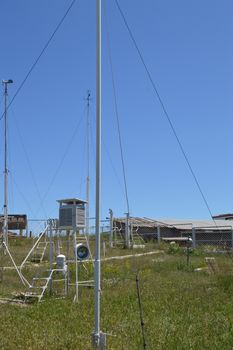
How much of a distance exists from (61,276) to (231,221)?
35802 mm

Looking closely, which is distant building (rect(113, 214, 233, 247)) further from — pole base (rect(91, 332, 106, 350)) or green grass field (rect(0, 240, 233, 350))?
pole base (rect(91, 332, 106, 350))

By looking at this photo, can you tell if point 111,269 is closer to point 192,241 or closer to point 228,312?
point 228,312

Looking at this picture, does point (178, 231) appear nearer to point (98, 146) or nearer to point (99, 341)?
point (98, 146)

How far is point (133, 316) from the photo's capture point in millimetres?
11781

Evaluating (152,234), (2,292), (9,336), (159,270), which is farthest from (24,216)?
(9,336)

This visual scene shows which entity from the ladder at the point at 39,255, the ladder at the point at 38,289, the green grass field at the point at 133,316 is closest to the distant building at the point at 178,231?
the ladder at the point at 39,255

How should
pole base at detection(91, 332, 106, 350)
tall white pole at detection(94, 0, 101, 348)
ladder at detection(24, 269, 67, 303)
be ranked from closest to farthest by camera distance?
1. pole base at detection(91, 332, 106, 350)
2. tall white pole at detection(94, 0, 101, 348)
3. ladder at detection(24, 269, 67, 303)

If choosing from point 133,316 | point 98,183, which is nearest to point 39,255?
point 133,316

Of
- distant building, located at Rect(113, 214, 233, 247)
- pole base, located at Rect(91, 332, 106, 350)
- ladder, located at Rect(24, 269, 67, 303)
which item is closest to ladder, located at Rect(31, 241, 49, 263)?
ladder, located at Rect(24, 269, 67, 303)

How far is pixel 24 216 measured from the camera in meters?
39.5

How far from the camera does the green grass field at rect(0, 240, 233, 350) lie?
30.6ft

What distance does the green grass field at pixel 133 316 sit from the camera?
367 inches

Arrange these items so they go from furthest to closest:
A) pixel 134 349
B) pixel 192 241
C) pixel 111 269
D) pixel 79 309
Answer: pixel 192 241
pixel 111 269
pixel 79 309
pixel 134 349

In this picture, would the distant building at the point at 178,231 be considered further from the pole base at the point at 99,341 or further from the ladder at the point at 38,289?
the pole base at the point at 99,341
